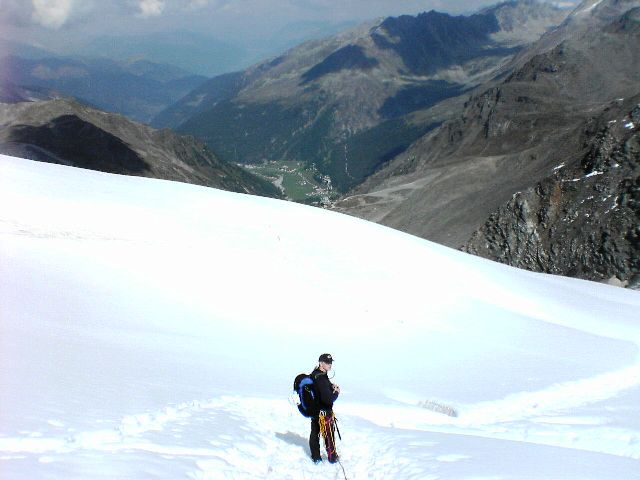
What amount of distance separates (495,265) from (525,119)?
319ft

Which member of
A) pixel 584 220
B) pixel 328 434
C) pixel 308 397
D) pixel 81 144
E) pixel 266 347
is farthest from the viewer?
pixel 81 144

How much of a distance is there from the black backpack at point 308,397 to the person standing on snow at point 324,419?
5 centimetres

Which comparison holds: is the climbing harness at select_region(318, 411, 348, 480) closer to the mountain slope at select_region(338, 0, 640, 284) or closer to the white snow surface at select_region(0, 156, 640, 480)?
the white snow surface at select_region(0, 156, 640, 480)

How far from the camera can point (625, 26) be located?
163m

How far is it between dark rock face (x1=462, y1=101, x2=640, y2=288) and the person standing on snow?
1663 inches

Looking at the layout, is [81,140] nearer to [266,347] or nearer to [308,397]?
[266,347]

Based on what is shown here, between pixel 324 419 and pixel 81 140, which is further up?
pixel 81 140

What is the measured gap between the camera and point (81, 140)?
127312 millimetres

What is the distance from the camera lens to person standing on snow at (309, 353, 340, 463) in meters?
8.00

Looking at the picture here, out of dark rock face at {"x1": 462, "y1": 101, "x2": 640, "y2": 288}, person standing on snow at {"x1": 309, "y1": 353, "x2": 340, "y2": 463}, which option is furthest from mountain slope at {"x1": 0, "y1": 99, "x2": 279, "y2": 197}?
person standing on snow at {"x1": 309, "y1": 353, "x2": 340, "y2": 463}

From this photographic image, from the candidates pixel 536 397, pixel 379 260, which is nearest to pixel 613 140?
pixel 379 260

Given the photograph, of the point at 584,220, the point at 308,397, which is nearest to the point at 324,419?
the point at 308,397

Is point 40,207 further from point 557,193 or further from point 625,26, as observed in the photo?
point 625,26

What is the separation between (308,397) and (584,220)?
48.9 metres
